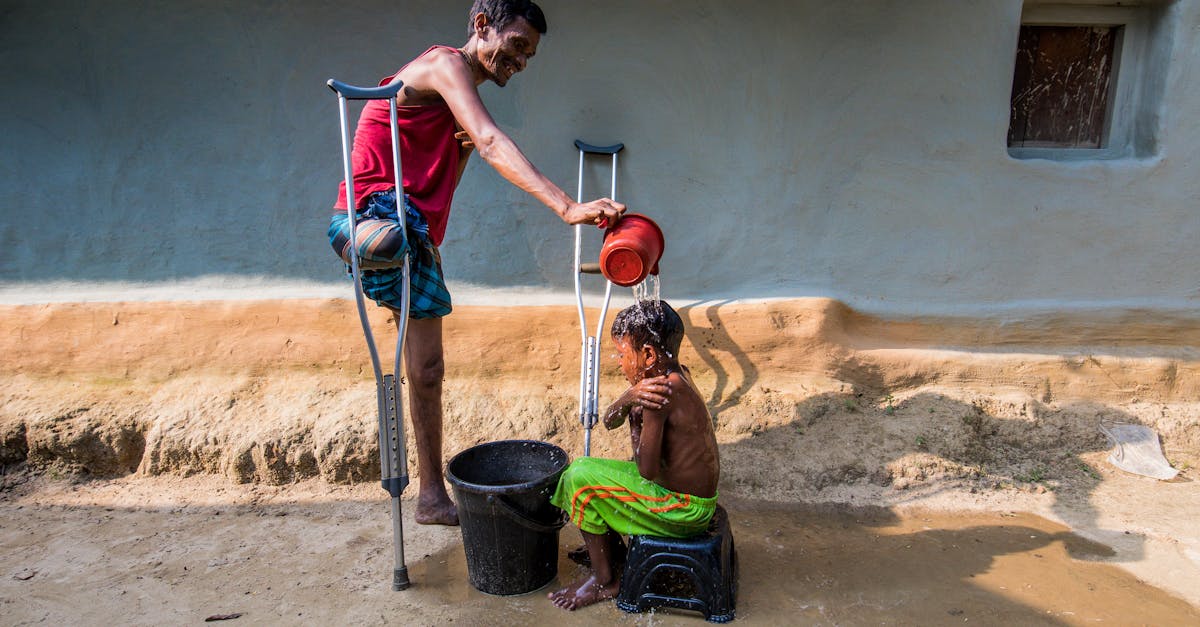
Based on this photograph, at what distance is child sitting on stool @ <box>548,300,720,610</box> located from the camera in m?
2.44

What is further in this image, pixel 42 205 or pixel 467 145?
pixel 42 205

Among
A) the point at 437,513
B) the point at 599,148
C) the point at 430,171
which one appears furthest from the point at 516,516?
the point at 599,148

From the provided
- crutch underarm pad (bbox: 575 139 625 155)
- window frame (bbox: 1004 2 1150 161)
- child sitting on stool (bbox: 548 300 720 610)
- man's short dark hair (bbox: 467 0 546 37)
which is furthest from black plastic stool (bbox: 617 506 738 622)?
window frame (bbox: 1004 2 1150 161)

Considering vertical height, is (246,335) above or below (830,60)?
below

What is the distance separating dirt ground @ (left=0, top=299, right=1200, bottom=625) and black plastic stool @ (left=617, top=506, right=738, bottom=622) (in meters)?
0.40

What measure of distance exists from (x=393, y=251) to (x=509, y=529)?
39.3 inches

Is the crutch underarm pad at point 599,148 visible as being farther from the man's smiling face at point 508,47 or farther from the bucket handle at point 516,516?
the bucket handle at point 516,516

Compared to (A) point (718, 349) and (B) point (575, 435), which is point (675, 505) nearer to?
(B) point (575, 435)

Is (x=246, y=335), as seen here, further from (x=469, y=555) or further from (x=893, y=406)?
(x=893, y=406)

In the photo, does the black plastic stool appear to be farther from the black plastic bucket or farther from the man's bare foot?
the man's bare foot

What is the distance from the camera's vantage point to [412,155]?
2742 mm

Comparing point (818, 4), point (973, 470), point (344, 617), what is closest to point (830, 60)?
point (818, 4)

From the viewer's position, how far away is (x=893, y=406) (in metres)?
3.71

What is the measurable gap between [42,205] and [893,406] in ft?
14.5
